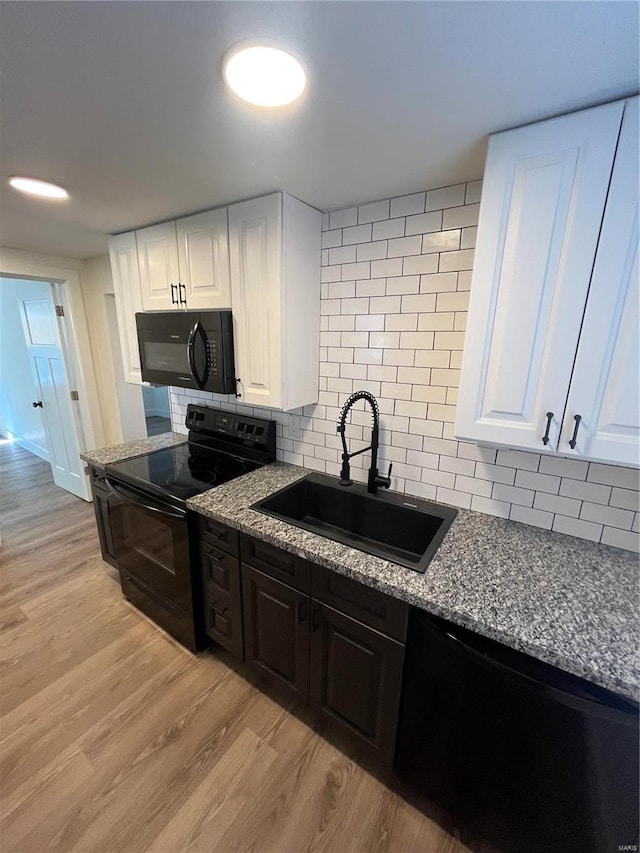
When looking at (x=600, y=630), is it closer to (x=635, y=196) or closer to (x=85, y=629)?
(x=635, y=196)

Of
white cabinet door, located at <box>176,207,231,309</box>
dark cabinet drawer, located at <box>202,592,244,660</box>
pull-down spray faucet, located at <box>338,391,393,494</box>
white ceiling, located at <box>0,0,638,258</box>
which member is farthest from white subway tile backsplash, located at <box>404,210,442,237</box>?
dark cabinet drawer, located at <box>202,592,244,660</box>

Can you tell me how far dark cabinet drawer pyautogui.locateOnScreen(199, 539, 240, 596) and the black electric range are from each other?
65mm

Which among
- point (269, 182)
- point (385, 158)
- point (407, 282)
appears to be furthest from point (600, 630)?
point (269, 182)

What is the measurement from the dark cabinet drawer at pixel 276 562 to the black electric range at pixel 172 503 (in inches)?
13.8

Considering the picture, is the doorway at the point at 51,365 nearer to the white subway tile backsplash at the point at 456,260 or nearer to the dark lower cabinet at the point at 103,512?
the dark lower cabinet at the point at 103,512

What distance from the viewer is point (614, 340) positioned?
96 cm

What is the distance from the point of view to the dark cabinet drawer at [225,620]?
1617mm

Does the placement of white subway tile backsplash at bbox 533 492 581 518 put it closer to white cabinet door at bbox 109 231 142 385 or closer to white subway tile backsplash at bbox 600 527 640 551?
white subway tile backsplash at bbox 600 527 640 551

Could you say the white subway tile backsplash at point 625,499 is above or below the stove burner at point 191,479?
above

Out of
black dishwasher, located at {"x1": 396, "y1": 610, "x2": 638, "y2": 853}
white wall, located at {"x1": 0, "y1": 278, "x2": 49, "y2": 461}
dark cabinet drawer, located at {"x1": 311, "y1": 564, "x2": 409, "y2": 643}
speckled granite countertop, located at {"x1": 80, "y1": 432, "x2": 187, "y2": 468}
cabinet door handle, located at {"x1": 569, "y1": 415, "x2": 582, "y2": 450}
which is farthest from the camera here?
white wall, located at {"x1": 0, "y1": 278, "x2": 49, "y2": 461}

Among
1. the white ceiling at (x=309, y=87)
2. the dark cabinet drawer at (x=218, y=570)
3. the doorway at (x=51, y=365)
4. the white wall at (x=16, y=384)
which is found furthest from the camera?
the white wall at (x=16, y=384)

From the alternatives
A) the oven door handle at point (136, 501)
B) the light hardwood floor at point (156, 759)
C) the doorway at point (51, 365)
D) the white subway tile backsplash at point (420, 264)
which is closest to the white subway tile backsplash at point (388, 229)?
the white subway tile backsplash at point (420, 264)

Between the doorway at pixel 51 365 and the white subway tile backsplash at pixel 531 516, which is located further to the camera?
the doorway at pixel 51 365

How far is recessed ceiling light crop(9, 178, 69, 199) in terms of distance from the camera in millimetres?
1384
